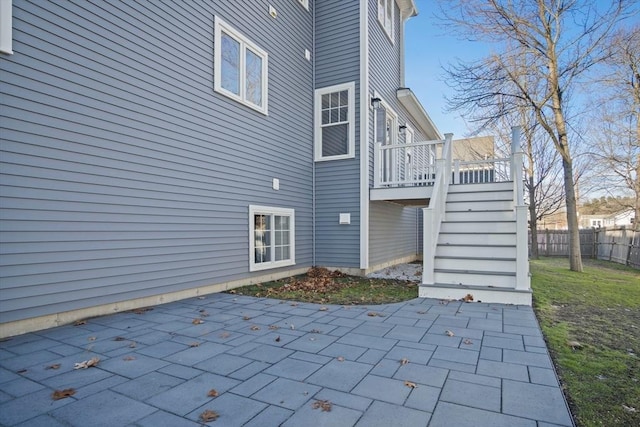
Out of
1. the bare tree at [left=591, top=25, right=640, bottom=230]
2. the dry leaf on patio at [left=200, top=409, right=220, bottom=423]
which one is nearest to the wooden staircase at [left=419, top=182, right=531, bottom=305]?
the dry leaf on patio at [left=200, top=409, right=220, bottom=423]

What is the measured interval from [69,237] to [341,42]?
264 inches

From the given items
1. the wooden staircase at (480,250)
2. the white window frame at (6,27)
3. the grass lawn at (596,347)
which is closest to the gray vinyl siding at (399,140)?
the wooden staircase at (480,250)

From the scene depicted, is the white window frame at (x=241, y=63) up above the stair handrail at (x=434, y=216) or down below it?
above

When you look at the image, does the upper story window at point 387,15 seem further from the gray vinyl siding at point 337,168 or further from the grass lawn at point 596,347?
the grass lawn at point 596,347

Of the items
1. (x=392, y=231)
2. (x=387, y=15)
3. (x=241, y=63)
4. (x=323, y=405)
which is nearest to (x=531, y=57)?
(x=387, y=15)

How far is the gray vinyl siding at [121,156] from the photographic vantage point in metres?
3.28

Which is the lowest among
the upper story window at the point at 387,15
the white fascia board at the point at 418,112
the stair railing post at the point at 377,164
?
the stair railing post at the point at 377,164

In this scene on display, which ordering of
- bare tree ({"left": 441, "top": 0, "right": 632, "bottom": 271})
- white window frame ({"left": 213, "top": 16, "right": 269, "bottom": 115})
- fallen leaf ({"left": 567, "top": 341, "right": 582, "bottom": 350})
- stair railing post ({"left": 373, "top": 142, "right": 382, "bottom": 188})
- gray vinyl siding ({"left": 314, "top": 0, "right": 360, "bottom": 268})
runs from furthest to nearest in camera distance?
bare tree ({"left": 441, "top": 0, "right": 632, "bottom": 271}), stair railing post ({"left": 373, "top": 142, "right": 382, "bottom": 188}), gray vinyl siding ({"left": 314, "top": 0, "right": 360, "bottom": 268}), white window frame ({"left": 213, "top": 16, "right": 269, "bottom": 115}), fallen leaf ({"left": 567, "top": 341, "right": 582, "bottom": 350})

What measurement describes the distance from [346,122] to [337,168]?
1.05m

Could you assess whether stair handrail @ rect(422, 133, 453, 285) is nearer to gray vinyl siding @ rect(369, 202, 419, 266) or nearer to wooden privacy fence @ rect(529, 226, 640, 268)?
gray vinyl siding @ rect(369, 202, 419, 266)

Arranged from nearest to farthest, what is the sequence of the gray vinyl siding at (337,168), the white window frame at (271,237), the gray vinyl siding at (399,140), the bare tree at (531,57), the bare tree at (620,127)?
the white window frame at (271,237) → the gray vinyl siding at (337,168) → the gray vinyl siding at (399,140) → the bare tree at (531,57) → the bare tree at (620,127)

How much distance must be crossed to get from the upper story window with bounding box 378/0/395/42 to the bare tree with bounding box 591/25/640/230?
6326mm

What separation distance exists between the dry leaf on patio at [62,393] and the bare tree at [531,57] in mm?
10174

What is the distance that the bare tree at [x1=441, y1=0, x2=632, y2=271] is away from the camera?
918 cm
